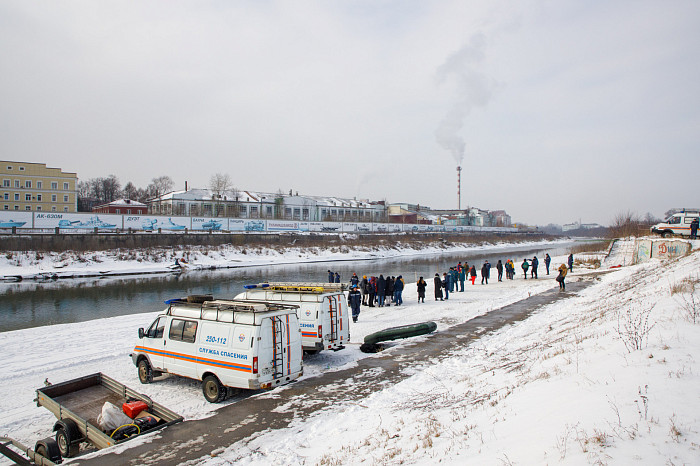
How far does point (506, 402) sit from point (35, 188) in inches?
3830

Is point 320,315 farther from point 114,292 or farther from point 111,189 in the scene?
point 111,189

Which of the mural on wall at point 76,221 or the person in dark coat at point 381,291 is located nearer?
the person in dark coat at point 381,291

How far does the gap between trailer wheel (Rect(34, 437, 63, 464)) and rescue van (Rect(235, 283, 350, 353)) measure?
6.94 m

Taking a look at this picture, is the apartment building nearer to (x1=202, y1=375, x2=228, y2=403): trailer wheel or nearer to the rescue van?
the rescue van

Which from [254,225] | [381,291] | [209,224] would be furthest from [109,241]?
[381,291]

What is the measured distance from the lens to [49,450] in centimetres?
800

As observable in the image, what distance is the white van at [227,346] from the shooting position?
10453 millimetres

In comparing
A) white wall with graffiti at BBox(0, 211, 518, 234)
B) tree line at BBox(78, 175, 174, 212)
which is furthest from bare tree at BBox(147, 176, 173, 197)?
white wall with graffiti at BBox(0, 211, 518, 234)

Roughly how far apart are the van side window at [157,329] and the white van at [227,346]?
0.03m

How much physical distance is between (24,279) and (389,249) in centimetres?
5337

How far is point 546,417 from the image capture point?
242 inches

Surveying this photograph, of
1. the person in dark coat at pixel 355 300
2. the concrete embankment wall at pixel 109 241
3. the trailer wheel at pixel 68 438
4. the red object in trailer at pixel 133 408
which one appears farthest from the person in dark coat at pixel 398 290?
the concrete embankment wall at pixel 109 241

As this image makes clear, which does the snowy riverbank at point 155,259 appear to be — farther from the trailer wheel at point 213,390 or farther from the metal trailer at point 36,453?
the metal trailer at point 36,453


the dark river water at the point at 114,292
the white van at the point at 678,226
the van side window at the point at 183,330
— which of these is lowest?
the dark river water at the point at 114,292
